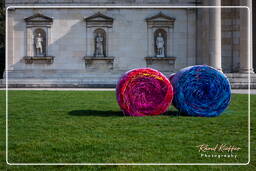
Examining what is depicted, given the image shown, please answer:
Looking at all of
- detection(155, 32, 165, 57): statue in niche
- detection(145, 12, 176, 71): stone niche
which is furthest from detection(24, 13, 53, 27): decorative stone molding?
detection(155, 32, 165, 57): statue in niche

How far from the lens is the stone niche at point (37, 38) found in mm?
33781

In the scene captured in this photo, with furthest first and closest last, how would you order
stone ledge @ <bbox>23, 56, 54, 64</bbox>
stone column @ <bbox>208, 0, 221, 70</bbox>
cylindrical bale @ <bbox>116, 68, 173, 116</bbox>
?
stone ledge @ <bbox>23, 56, 54, 64</bbox> → stone column @ <bbox>208, 0, 221, 70</bbox> → cylindrical bale @ <bbox>116, 68, 173, 116</bbox>

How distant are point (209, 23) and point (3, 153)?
27002 mm

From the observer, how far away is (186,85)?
40.7 ft

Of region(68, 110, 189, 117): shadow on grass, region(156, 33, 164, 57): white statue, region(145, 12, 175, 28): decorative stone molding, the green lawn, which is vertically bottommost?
the green lawn

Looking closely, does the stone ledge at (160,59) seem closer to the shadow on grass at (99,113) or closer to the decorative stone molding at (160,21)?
the decorative stone molding at (160,21)

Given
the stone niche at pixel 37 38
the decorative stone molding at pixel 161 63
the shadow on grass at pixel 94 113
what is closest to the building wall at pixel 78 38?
the stone niche at pixel 37 38

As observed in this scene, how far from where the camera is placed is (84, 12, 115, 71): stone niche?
Answer: 111 ft

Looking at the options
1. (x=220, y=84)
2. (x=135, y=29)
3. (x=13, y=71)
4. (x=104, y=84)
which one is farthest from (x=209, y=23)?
(x=220, y=84)

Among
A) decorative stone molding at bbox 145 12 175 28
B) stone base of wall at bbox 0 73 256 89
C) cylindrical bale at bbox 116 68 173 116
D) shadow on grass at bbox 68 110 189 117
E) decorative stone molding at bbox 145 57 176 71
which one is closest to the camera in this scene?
cylindrical bale at bbox 116 68 173 116

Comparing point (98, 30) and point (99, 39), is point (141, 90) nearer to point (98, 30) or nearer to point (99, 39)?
point (99, 39)

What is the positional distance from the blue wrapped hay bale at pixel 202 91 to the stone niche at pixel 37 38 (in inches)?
904

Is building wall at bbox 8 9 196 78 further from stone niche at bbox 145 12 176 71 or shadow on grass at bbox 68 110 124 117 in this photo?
shadow on grass at bbox 68 110 124 117

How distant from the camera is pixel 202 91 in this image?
12.2 m
